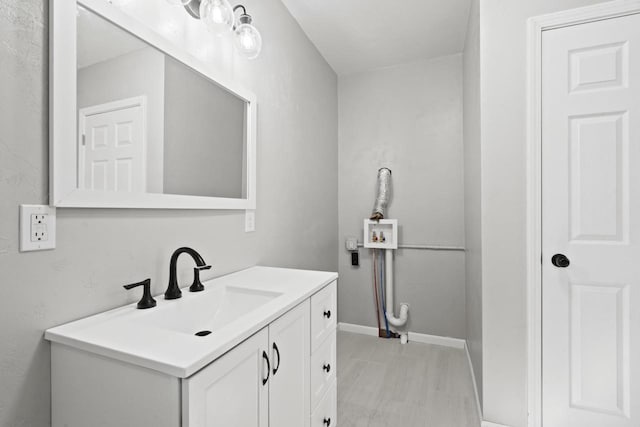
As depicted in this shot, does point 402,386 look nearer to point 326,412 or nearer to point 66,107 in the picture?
point 326,412

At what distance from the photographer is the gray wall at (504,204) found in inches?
62.5

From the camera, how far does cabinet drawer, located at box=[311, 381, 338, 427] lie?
53.4 inches

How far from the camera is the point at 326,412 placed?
1.49 metres

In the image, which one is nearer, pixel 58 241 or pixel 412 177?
pixel 58 241

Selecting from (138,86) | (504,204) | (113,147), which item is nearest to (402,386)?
(504,204)

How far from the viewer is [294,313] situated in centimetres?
117

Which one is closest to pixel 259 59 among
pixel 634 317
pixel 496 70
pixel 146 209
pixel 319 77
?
pixel 319 77

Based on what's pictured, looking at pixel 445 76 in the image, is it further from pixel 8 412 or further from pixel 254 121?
pixel 8 412

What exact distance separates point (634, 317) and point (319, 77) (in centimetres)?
256

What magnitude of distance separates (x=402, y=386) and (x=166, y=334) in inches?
71.1

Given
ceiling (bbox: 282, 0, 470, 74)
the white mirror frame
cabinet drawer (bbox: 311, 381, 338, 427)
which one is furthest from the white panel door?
the white mirror frame

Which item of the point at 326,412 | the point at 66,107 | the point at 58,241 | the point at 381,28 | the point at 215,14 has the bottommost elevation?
the point at 326,412

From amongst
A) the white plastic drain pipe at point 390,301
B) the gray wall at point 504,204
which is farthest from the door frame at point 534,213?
the white plastic drain pipe at point 390,301

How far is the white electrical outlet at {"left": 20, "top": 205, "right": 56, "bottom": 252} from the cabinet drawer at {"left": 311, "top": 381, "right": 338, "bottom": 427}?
1148 mm
